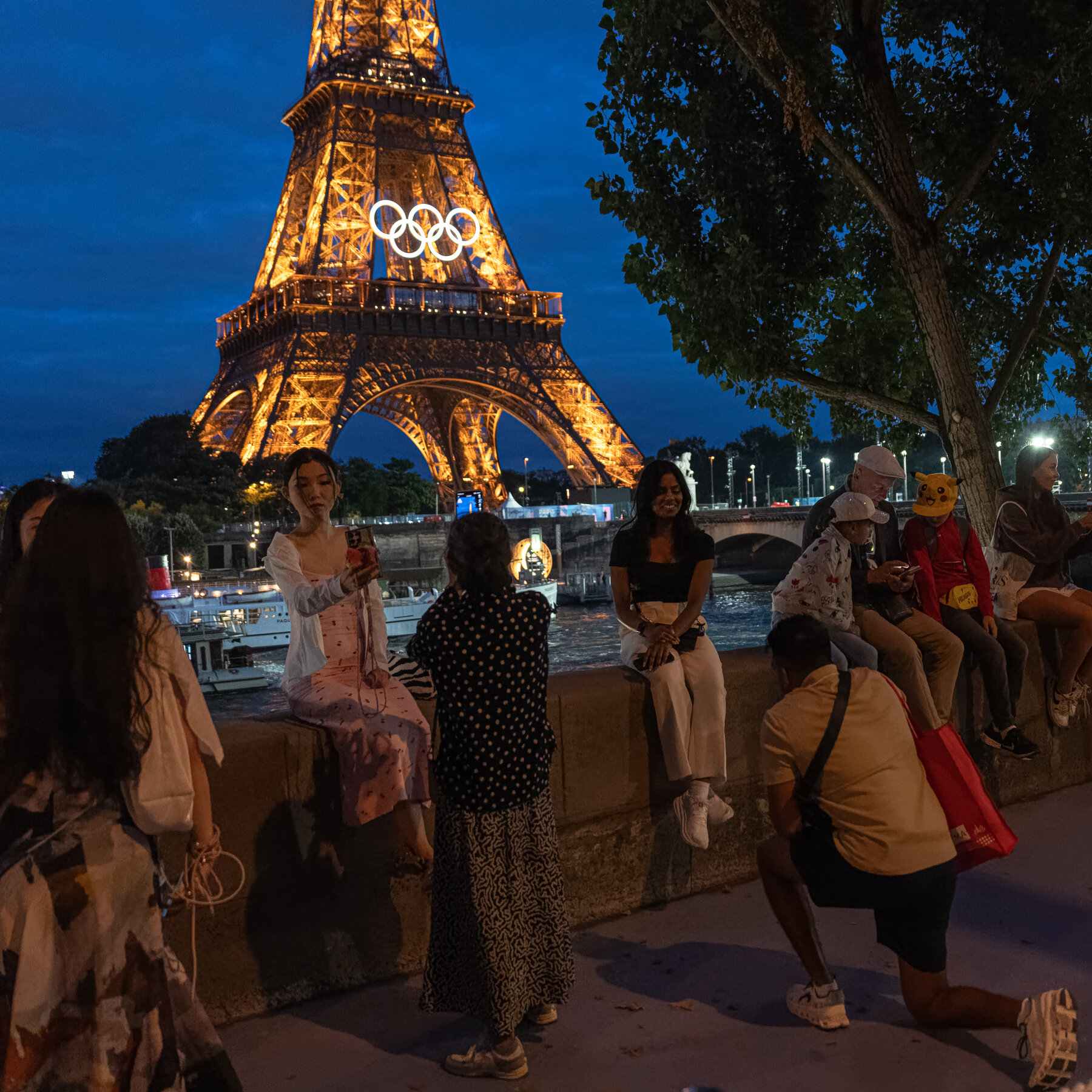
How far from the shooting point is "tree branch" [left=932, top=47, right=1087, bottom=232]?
7.20m

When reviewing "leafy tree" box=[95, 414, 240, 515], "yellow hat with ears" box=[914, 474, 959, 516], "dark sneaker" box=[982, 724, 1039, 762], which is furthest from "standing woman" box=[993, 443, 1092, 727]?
"leafy tree" box=[95, 414, 240, 515]

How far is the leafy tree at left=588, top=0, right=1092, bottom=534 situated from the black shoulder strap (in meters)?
4.10

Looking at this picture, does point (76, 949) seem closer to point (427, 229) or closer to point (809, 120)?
point (809, 120)

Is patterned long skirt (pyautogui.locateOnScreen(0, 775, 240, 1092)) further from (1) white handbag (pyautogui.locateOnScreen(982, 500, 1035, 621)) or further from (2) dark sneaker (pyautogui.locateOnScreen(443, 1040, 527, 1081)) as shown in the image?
(1) white handbag (pyautogui.locateOnScreen(982, 500, 1035, 621))

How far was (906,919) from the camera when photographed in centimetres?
323

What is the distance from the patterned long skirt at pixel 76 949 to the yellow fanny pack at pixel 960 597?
421 centimetres

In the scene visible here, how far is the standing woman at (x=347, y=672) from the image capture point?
366 cm

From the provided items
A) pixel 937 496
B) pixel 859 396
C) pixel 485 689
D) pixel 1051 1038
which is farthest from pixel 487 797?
pixel 859 396

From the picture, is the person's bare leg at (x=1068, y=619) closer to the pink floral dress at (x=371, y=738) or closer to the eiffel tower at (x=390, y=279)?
the pink floral dress at (x=371, y=738)

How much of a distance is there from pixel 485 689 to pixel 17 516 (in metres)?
1.54

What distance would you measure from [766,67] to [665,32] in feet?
4.13

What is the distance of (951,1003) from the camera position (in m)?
3.26

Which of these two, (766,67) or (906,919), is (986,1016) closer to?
(906,919)

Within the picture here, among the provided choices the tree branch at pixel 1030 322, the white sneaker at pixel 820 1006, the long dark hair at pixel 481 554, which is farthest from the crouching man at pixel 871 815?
the tree branch at pixel 1030 322
